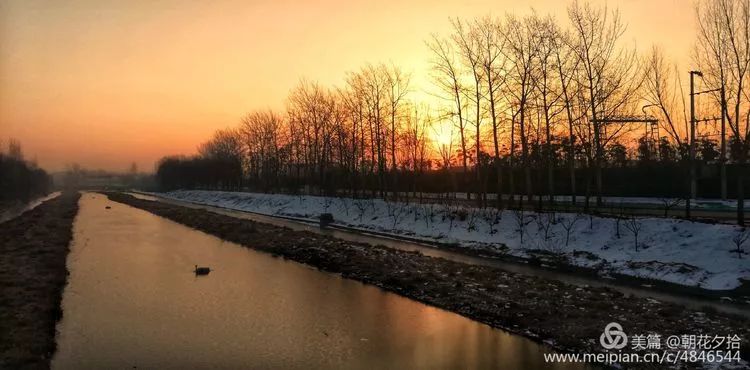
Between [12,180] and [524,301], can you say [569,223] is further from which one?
[12,180]

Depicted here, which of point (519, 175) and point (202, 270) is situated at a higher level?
point (519, 175)

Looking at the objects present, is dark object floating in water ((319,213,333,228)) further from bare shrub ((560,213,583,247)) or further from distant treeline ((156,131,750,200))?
bare shrub ((560,213,583,247))

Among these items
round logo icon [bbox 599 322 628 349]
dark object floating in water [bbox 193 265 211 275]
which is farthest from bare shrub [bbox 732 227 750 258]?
dark object floating in water [bbox 193 265 211 275]

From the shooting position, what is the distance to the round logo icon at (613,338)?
9.20 meters

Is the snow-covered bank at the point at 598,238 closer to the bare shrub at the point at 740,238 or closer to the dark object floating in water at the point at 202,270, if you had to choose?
the bare shrub at the point at 740,238

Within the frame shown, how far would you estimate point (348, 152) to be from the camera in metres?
51.2

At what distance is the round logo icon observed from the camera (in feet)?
30.2

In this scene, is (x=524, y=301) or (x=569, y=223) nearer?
(x=524, y=301)

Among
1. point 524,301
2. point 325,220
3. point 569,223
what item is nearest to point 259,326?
point 524,301

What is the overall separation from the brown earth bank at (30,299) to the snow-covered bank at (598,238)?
14763 mm

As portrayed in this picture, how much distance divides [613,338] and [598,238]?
10.4 m

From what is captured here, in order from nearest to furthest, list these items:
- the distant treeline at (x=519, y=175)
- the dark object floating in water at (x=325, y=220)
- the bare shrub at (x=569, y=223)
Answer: the bare shrub at (x=569, y=223) < the dark object floating in water at (x=325, y=220) < the distant treeline at (x=519, y=175)

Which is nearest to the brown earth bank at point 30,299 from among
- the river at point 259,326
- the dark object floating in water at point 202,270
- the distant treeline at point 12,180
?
the river at point 259,326

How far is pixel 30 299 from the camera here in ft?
42.2
